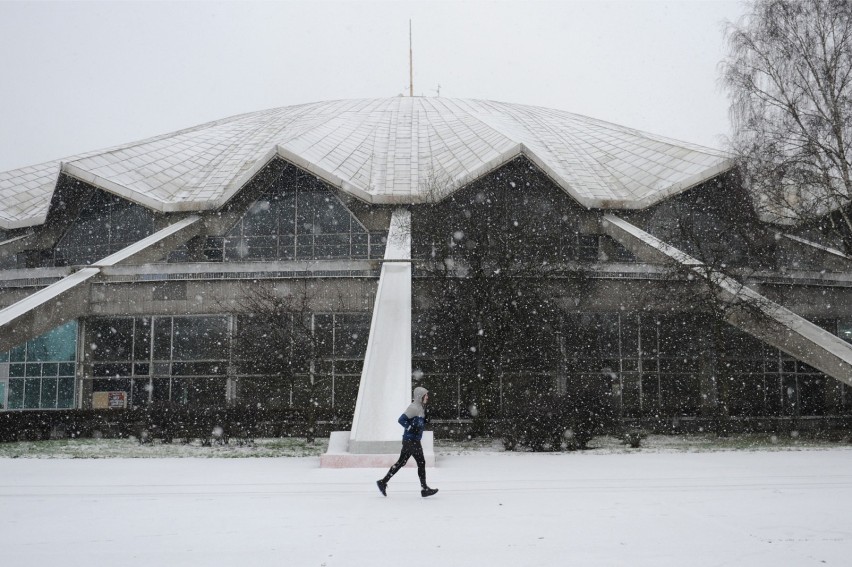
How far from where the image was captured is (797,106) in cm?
1998

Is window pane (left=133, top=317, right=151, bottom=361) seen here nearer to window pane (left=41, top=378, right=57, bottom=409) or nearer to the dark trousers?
window pane (left=41, top=378, right=57, bottom=409)

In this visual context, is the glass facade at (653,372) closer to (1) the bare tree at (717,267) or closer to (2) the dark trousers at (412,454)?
(1) the bare tree at (717,267)

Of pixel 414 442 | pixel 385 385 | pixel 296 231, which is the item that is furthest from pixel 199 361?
pixel 414 442

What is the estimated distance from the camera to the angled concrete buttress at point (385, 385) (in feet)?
41.9

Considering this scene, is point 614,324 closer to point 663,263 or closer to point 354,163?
point 663,263

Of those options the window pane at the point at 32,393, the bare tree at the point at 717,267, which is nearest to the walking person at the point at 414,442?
A: the bare tree at the point at 717,267

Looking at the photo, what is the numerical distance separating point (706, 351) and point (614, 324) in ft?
8.72

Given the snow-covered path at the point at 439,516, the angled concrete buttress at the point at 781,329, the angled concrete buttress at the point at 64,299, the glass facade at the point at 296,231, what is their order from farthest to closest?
1. the glass facade at the point at 296,231
2. the angled concrete buttress at the point at 64,299
3. the angled concrete buttress at the point at 781,329
4. the snow-covered path at the point at 439,516

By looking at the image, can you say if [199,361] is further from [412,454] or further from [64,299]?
[412,454]

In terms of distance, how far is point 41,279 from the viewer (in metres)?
24.9

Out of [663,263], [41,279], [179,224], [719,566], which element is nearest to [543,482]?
[719,566]

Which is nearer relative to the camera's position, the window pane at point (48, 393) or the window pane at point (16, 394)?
the window pane at point (48, 393)

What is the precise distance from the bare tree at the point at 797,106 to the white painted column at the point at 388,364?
9.14 metres

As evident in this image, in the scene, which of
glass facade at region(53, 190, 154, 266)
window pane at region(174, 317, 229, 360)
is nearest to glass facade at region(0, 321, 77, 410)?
window pane at region(174, 317, 229, 360)
